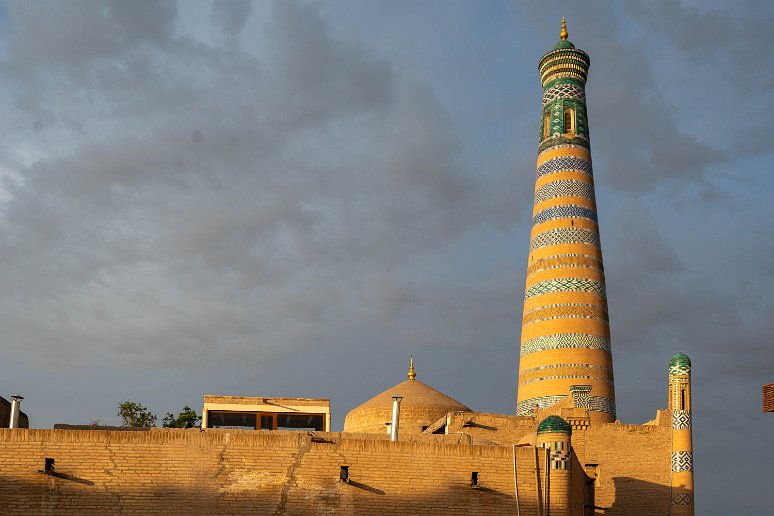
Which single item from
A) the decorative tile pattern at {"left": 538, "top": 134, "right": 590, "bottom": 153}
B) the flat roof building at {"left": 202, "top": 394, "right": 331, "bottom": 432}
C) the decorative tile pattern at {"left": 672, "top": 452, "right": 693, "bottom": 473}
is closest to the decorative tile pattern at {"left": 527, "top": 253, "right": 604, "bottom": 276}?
the decorative tile pattern at {"left": 538, "top": 134, "right": 590, "bottom": 153}

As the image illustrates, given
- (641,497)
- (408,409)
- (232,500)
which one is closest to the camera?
(232,500)

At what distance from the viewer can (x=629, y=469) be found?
93.4 ft

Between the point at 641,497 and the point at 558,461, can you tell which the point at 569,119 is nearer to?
the point at 641,497

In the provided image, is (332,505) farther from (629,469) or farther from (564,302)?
(564,302)

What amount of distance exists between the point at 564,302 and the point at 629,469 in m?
6.15

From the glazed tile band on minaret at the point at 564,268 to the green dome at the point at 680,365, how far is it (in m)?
3.33

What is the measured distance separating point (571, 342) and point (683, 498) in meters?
6.03

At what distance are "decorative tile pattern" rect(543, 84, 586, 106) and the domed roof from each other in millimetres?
10131

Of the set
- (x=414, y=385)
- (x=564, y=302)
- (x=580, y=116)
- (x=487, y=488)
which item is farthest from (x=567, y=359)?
(x=487, y=488)

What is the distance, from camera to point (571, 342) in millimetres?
32438

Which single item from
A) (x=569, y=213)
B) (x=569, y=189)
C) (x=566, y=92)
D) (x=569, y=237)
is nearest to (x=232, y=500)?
(x=569, y=237)

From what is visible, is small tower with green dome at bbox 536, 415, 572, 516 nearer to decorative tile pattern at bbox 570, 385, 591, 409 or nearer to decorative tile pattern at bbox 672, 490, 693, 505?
decorative tile pattern at bbox 672, 490, 693, 505

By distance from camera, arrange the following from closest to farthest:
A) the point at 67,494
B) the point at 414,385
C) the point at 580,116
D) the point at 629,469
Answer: the point at 67,494, the point at 629,469, the point at 414,385, the point at 580,116

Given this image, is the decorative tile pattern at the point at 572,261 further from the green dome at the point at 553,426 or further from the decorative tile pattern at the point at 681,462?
the green dome at the point at 553,426
